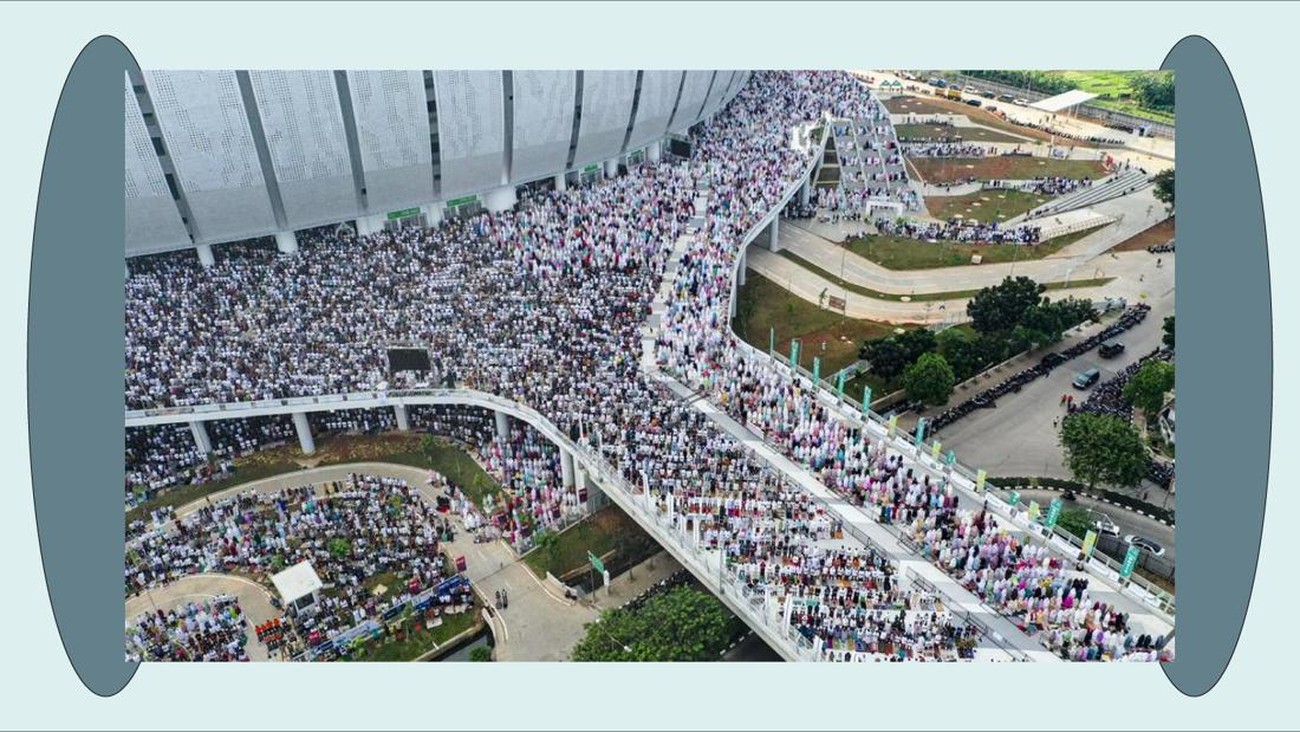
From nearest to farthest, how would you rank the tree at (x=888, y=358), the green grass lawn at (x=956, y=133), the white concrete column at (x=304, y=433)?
the white concrete column at (x=304, y=433)
the tree at (x=888, y=358)
the green grass lawn at (x=956, y=133)

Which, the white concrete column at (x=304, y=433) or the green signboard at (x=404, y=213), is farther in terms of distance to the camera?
the green signboard at (x=404, y=213)

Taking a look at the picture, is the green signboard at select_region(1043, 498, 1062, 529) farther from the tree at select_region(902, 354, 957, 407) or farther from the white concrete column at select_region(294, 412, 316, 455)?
the white concrete column at select_region(294, 412, 316, 455)

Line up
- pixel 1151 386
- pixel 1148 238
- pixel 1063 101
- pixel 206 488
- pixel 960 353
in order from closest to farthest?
pixel 206 488, pixel 1151 386, pixel 960 353, pixel 1148 238, pixel 1063 101

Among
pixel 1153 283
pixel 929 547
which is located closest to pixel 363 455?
pixel 929 547

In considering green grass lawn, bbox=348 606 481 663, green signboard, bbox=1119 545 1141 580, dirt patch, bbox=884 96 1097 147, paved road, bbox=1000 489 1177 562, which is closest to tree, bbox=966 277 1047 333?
paved road, bbox=1000 489 1177 562

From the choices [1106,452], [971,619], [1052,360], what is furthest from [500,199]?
[971,619]

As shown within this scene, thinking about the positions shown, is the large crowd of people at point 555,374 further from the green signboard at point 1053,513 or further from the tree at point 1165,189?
the tree at point 1165,189

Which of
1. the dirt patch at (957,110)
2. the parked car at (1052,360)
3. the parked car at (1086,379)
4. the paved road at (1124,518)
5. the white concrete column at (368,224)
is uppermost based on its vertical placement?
the dirt patch at (957,110)

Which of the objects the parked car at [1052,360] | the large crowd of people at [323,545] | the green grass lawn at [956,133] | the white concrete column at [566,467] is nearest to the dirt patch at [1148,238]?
the parked car at [1052,360]

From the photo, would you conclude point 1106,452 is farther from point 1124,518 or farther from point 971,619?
point 971,619
